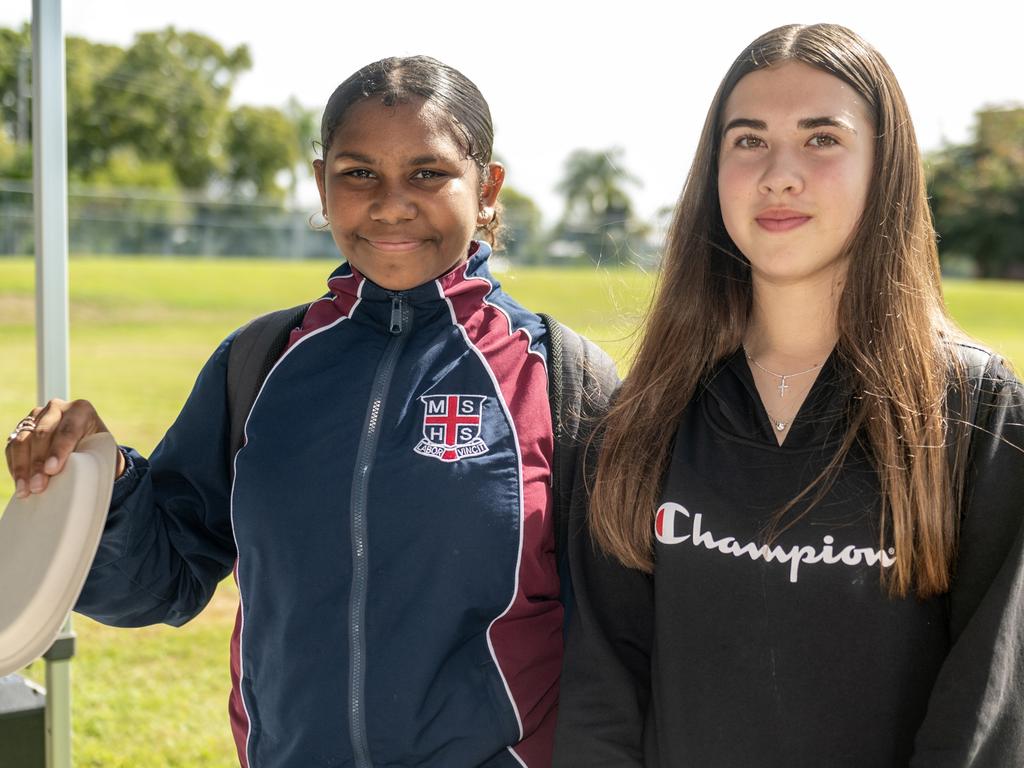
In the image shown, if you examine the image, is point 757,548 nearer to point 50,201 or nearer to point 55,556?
point 55,556

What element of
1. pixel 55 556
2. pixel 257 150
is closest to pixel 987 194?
pixel 257 150

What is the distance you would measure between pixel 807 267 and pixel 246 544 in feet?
3.54

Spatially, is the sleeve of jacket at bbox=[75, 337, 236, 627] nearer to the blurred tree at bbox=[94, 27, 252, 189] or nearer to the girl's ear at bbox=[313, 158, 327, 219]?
the girl's ear at bbox=[313, 158, 327, 219]

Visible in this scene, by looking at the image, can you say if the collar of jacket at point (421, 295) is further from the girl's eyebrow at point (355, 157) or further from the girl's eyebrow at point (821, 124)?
the girl's eyebrow at point (821, 124)

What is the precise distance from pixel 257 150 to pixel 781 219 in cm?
5918

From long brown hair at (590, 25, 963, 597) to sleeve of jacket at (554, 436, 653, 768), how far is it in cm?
6

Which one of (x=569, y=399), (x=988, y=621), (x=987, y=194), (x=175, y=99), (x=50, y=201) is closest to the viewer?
(x=988, y=621)

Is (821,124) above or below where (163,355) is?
above

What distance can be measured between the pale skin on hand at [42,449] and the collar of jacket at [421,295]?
21.5 inches

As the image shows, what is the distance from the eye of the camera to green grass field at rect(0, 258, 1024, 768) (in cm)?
450

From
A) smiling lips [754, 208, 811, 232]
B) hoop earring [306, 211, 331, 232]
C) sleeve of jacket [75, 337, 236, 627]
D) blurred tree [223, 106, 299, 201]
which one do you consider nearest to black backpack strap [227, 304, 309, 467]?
sleeve of jacket [75, 337, 236, 627]

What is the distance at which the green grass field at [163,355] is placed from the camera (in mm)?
4496

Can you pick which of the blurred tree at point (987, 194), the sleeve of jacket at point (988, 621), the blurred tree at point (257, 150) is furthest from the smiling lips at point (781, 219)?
the blurred tree at point (257, 150)

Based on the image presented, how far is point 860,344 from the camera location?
1719 mm
